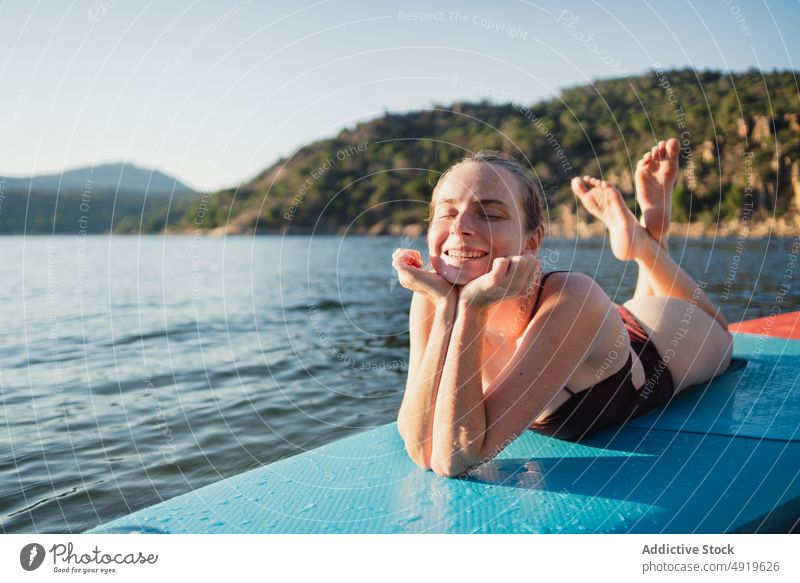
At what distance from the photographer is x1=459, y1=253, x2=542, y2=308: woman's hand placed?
1.87 meters

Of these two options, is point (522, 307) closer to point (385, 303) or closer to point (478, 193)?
point (478, 193)

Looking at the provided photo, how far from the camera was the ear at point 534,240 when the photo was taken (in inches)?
92.5

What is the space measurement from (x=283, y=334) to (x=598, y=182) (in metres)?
5.07

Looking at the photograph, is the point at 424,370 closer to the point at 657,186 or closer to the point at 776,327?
the point at 657,186

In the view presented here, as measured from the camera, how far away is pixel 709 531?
1.91 metres

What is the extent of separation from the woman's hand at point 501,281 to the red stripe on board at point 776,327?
136 inches

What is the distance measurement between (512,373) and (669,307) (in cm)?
157

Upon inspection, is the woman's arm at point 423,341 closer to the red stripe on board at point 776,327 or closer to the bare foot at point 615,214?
the bare foot at point 615,214

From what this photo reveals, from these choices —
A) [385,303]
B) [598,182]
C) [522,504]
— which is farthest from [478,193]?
[385,303]

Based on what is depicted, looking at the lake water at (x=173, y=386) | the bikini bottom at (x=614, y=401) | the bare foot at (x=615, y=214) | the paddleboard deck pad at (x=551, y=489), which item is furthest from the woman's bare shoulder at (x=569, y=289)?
the lake water at (x=173, y=386)

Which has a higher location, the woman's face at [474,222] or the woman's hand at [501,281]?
the woman's face at [474,222]

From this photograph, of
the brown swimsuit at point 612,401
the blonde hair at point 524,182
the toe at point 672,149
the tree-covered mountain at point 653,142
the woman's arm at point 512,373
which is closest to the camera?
the woman's arm at point 512,373

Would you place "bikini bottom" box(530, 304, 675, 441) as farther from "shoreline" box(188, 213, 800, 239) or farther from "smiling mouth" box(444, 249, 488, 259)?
"shoreline" box(188, 213, 800, 239)

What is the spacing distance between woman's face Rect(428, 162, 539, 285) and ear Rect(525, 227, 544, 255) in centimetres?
8
